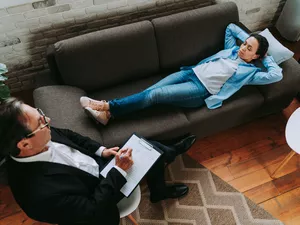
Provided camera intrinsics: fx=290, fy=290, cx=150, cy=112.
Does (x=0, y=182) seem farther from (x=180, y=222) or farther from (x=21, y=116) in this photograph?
(x=180, y=222)

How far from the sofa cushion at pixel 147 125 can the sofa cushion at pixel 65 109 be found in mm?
103

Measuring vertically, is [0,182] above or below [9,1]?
below

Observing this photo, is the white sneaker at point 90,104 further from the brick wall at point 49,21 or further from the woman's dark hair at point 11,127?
the woman's dark hair at point 11,127

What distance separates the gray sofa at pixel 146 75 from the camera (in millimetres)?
2041

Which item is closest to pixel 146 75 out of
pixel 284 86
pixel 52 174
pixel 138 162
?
pixel 138 162

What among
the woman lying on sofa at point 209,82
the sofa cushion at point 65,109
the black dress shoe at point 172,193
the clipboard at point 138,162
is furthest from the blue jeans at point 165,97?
the black dress shoe at point 172,193

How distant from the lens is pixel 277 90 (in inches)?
88.5

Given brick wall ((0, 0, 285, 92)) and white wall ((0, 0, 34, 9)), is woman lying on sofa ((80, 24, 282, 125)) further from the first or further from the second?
white wall ((0, 0, 34, 9))

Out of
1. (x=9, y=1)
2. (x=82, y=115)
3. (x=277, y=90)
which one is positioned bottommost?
(x=277, y=90)

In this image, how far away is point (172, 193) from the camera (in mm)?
2119

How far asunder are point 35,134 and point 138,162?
64cm

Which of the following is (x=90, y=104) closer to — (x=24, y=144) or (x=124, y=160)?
(x=124, y=160)

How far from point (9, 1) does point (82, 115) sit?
0.93m

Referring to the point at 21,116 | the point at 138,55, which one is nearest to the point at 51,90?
the point at 138,55
